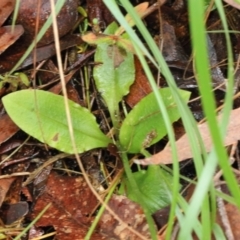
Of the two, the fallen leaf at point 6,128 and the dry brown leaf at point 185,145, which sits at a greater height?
the fallen leaf at point 6,128

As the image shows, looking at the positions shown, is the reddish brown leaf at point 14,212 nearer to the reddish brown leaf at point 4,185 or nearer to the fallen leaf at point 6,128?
the reddish brown leaf at point 4,185

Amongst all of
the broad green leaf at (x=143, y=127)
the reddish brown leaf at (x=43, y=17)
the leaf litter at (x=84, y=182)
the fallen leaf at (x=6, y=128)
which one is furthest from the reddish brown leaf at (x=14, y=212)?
the reddish brown leaf at (x=43, y=17)

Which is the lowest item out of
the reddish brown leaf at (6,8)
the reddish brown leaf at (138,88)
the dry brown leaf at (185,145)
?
the dry brown leaf at (185,145)

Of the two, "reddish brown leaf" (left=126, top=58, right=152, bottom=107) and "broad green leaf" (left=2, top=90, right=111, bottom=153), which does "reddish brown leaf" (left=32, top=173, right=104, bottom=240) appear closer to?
"broad green leaf" (left=2, top=90, right=111, bottom=153)

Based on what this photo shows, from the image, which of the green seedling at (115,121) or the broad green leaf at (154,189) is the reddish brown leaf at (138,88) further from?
the broad green leaf at (154,189)

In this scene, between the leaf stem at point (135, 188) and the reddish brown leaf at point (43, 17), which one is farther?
the reddish brown leaf at point (43, 17)

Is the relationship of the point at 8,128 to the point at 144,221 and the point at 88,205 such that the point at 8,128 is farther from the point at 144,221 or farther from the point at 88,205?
the point at 144,221
